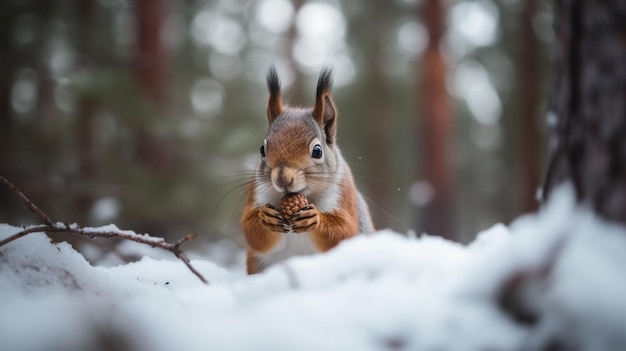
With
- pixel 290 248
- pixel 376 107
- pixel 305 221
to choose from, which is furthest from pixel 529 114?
pixel 376 107

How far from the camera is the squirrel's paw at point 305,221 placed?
3.72 ft

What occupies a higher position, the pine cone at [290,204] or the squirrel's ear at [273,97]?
the squirrel's ear at [273,97]

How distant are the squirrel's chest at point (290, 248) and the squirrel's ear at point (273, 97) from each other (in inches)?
18.0

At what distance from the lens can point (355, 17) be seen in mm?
9797

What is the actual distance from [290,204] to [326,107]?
43 centimetres

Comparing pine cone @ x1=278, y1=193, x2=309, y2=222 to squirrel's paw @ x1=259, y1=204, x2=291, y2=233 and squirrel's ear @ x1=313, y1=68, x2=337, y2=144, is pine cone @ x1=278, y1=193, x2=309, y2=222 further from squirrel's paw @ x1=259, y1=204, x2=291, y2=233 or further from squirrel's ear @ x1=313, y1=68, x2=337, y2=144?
squirrel's ear @ x1=313, y1=68, x2=337, y2=144

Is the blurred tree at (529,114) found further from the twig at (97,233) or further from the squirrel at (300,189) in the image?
the twig at (97,233)

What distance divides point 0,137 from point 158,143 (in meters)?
1.11

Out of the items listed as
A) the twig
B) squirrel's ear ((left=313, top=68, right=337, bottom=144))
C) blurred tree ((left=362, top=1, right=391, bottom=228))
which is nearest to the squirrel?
squirrel's ear ((left=313, top=68, right=337, bottom=144))

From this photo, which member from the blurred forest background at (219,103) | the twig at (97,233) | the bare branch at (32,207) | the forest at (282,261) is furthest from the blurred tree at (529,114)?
the bare branch at (32,207)

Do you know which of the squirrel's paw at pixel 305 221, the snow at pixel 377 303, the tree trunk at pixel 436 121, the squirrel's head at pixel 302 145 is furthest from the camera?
the tree trunk at pixel 436 121

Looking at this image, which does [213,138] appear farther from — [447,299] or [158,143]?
[447,299]

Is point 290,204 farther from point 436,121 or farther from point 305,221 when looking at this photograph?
point 436,121

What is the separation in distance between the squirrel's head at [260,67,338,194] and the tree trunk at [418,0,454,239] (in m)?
4.25
